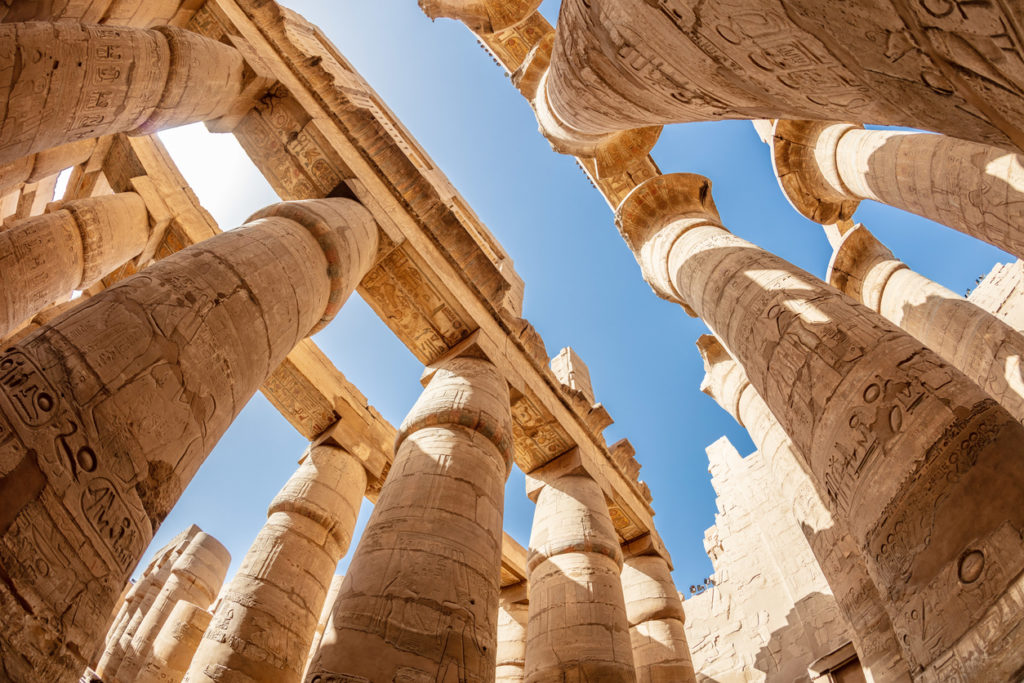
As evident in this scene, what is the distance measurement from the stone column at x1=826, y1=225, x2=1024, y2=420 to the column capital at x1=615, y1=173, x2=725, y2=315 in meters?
2.38

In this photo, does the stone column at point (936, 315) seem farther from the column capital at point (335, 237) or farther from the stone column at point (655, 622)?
the column capital at point (335, 237)

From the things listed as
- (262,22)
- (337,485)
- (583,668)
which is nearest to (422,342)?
(337,485)

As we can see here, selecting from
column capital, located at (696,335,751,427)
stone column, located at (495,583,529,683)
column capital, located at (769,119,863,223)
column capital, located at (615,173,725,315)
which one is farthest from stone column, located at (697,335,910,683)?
stone column, located at (495,583,529,683)

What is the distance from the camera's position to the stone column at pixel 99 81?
3230 millimetres

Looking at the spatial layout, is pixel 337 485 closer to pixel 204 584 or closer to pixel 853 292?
pixel 204 584

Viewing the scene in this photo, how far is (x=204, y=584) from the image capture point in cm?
1027

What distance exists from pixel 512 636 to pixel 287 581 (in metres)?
4.24

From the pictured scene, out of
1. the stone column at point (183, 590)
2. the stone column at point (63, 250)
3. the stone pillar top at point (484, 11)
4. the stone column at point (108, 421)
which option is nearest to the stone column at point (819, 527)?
the stone column at point (108, 421)

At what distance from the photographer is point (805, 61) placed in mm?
2297

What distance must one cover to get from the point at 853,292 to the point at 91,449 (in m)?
9.15

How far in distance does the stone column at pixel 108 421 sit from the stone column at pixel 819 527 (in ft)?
13.7

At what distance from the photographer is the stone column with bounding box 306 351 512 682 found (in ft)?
10.5

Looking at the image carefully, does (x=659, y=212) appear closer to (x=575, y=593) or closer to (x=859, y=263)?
(x=859, y=263)

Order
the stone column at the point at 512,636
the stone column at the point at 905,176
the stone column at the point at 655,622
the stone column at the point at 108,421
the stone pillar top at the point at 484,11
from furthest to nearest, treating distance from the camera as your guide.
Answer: the stone pillar top at the point at 484,11, the stone column at the point at 512,636, the stone column at the point at 655,622, the stone column at the point at 905,176, the stone column at the point at 108,421
